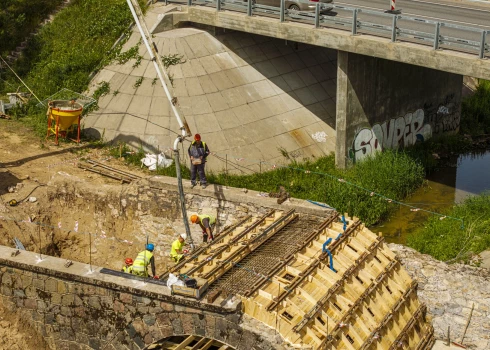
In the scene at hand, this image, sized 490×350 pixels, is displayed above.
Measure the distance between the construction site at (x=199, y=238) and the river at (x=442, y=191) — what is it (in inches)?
156

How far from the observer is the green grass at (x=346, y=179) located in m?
28.9

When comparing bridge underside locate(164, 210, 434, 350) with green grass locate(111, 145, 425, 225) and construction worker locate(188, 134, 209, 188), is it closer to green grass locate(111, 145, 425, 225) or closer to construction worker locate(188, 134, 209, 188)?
construction worker locate(188, 134, 209, 188)

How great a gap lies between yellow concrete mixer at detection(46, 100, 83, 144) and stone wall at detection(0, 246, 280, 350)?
413 inches

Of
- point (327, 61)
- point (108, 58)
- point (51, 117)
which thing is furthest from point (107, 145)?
point (327, 61)

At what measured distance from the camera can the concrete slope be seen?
3150cm

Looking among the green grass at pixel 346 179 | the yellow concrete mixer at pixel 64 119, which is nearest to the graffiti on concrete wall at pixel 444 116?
the green grass at pixel 346 179

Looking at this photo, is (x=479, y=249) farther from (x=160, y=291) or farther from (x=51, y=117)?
(x=51, y=117)

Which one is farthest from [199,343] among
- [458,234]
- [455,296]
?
[458,234]

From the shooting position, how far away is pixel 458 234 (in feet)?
88.8

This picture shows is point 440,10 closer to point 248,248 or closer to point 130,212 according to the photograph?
point 130,212

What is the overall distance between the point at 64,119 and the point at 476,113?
17472 millimetres

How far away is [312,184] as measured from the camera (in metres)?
30.0

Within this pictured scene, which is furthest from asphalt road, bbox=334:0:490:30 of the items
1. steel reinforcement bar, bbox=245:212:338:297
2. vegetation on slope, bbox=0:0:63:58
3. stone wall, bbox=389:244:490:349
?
vegetation on slope, bbox=0:0:63:58

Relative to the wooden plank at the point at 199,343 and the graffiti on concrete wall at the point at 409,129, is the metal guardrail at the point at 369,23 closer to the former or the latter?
the graffiti on concrete wall at the point at 409,129
